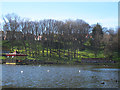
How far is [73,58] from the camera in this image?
225 ft

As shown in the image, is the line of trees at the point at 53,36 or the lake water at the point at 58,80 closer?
the lake water at the point at 58,80

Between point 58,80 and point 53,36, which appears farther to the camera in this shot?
point 53,36

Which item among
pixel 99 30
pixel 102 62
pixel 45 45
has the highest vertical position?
pixel 99 30

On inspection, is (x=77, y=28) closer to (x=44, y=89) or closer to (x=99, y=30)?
(x=99, y=30)

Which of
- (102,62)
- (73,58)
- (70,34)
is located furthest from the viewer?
(70,34)

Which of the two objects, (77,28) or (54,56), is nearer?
(54,56)

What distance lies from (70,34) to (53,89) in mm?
62740

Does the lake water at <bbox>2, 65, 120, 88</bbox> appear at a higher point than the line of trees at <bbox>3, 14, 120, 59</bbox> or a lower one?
lower

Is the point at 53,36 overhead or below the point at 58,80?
overhead

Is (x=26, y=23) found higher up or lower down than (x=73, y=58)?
higher up

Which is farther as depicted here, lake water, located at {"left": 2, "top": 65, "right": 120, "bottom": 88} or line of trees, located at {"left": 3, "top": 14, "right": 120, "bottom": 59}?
line of trees, located at {"left": 3, "top": 14, "right": 120, "bottom": 59}

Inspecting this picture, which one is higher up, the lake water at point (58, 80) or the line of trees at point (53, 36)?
the line of trees at point (53, 36)

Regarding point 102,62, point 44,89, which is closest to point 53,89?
point 44,89

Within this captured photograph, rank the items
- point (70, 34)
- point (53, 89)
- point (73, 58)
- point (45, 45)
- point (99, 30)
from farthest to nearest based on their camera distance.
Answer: point (99, 30), point (70, 34), point (45, 45), point (73, 58), point (53, 89)
